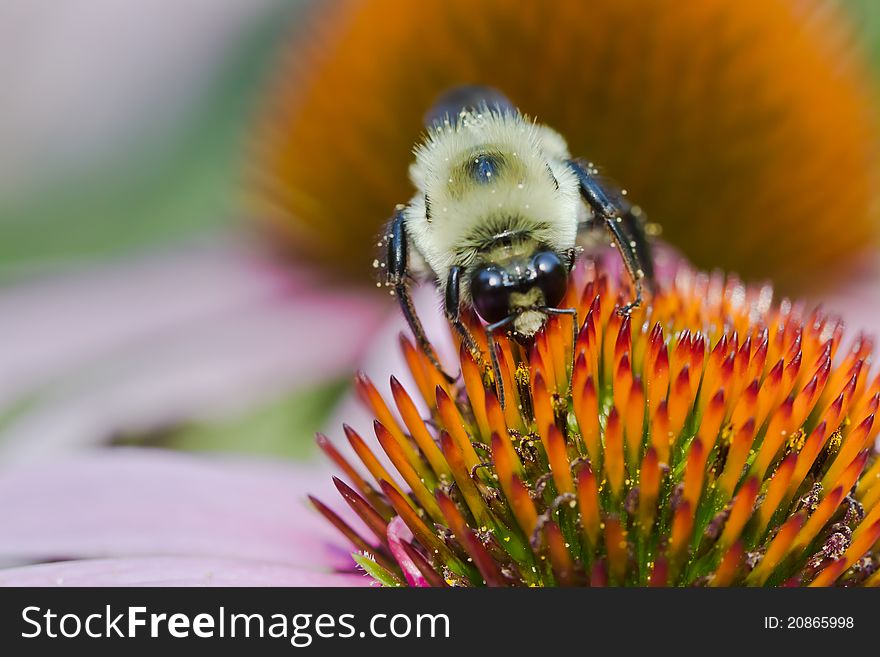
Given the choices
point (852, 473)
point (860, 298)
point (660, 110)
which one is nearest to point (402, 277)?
point (852, 473)

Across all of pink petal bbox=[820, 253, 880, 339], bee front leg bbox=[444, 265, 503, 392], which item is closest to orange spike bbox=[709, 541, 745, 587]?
bee front leg bbox=[444, 265, 503, 392]

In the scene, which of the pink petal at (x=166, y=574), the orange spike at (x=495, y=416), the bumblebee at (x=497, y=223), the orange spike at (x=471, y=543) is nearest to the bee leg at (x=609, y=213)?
the bumblebee at (x=497, y=223)

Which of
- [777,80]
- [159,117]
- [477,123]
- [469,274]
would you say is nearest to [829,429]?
[469,274]

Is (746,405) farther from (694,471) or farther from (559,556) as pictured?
(559,556)

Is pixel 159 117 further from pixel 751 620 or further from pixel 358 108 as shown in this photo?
pixel 751 620

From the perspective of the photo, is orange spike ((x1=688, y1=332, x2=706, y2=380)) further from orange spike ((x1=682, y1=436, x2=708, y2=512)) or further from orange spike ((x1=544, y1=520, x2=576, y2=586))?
orange spike ((x1=544, y1=520, x2=576, y2=586))
